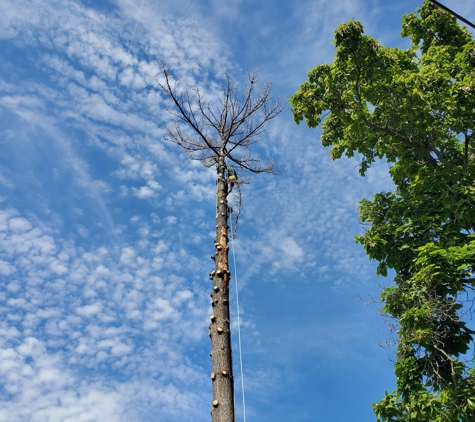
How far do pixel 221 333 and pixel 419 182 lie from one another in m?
5.02

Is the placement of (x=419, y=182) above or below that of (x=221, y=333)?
above

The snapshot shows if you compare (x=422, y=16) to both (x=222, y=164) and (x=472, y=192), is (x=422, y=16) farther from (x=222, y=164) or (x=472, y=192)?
(x=222, y=164)

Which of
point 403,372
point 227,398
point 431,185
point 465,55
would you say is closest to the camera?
point 227,398

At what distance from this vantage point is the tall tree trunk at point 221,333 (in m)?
3.64

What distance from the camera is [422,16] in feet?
30.4

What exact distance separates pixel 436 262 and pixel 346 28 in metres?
4.67

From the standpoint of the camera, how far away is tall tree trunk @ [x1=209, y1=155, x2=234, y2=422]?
3.64 meters

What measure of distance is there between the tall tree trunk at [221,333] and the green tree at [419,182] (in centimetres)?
310

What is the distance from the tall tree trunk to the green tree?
3099 mm

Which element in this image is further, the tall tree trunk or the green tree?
the green tree

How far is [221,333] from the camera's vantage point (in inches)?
164

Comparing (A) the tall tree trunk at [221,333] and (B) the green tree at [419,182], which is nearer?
(A) the tall tree trunk at [221,333]


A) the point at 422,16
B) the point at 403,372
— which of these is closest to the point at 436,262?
the point at 403,372

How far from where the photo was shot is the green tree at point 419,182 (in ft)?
18.4
